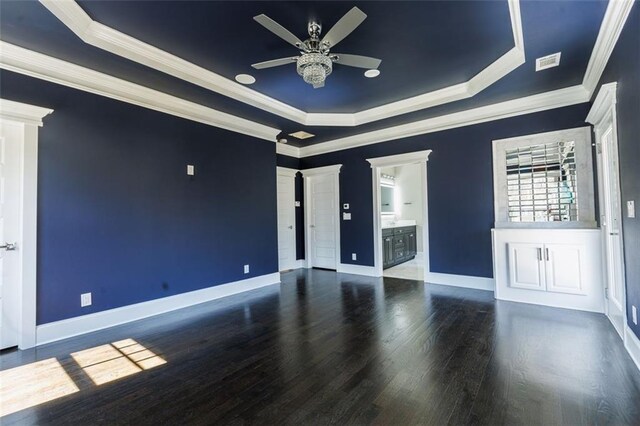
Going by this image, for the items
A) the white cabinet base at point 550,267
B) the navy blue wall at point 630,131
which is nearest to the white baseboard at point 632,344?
the navy blue wall at point 630,131

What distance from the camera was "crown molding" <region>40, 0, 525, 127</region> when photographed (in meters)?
2.44

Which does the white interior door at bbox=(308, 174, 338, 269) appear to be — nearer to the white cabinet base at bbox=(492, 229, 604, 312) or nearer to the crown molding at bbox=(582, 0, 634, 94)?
the white cabinet base at bbox=(492, 229, 604, 312)

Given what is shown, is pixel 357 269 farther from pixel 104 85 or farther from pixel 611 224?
pixel 104 85

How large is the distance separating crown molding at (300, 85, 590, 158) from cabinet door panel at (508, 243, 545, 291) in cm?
188

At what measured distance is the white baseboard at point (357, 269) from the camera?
18.8 feet

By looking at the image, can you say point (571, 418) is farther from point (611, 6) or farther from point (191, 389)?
point (611, 6)

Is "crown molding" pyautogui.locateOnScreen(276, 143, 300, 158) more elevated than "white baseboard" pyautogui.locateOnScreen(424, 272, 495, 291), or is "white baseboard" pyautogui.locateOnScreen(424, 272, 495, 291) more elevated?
"crown molding" pyautogui.locateOnScreen(276, 143, 300, 158)

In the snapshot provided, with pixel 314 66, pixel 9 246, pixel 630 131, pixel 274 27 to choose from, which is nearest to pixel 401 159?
pixel 314 66

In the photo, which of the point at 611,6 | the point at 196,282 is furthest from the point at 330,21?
the point at 196,282

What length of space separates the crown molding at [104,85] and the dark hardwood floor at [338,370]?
260cm

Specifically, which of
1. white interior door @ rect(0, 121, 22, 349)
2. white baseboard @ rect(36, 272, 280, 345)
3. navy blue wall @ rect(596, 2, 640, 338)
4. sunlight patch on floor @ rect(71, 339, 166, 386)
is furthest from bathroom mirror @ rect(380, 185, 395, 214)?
white interior door @ rect(0, 121, 22, 349)

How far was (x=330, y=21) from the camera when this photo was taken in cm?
255

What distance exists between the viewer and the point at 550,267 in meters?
3.70

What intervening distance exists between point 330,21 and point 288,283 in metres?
4.04
